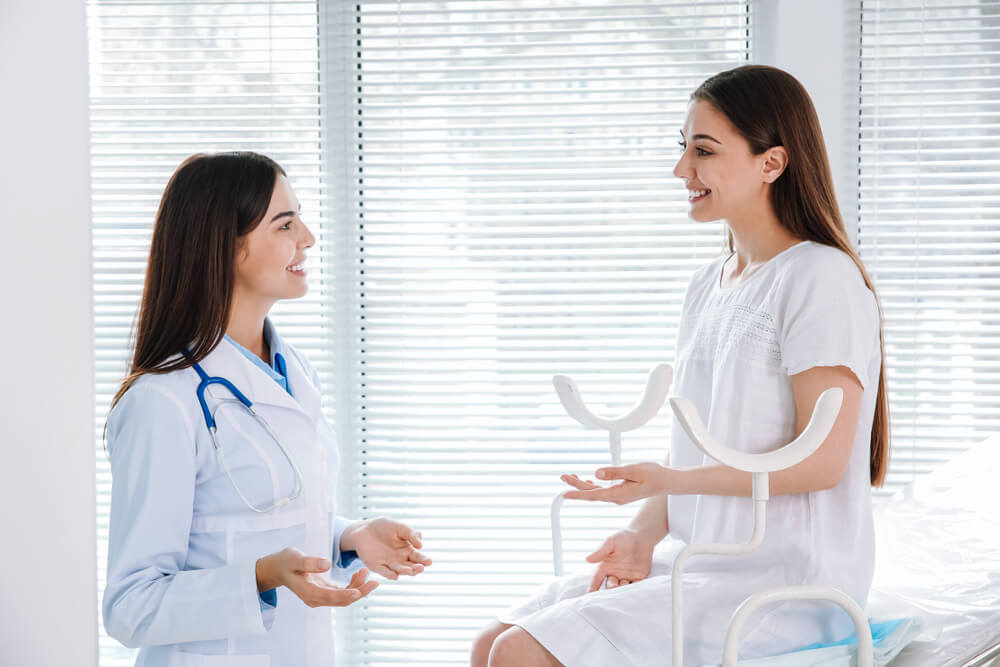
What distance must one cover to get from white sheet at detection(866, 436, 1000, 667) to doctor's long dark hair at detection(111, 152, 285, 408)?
1193 mm

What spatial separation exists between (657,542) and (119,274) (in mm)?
1609

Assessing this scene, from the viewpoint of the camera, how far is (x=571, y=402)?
1401mm

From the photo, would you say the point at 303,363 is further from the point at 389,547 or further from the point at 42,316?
the point at 42,316

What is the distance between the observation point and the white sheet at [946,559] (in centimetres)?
121

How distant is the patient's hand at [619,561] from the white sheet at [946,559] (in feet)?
1.30

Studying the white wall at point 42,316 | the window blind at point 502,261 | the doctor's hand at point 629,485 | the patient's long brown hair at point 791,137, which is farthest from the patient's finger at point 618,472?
the white wall at point 42,316

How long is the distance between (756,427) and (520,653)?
523 millimetres

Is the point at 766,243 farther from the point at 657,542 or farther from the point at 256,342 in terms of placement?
the point at 256,342

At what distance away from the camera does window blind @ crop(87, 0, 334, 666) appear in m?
2.08

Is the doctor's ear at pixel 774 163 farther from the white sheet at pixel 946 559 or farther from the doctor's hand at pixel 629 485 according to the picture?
the white sheet at pixel 946 559

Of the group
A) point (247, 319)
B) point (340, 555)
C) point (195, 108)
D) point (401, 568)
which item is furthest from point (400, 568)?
point (195, 108)

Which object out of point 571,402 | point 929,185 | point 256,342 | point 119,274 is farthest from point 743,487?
point 119,274

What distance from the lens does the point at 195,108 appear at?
6.86 feet

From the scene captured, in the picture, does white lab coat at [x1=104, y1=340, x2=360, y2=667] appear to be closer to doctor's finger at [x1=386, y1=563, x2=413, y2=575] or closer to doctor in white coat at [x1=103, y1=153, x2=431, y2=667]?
doctor in white coat at [x1=103, y1=153, x2=431, y2=667]
